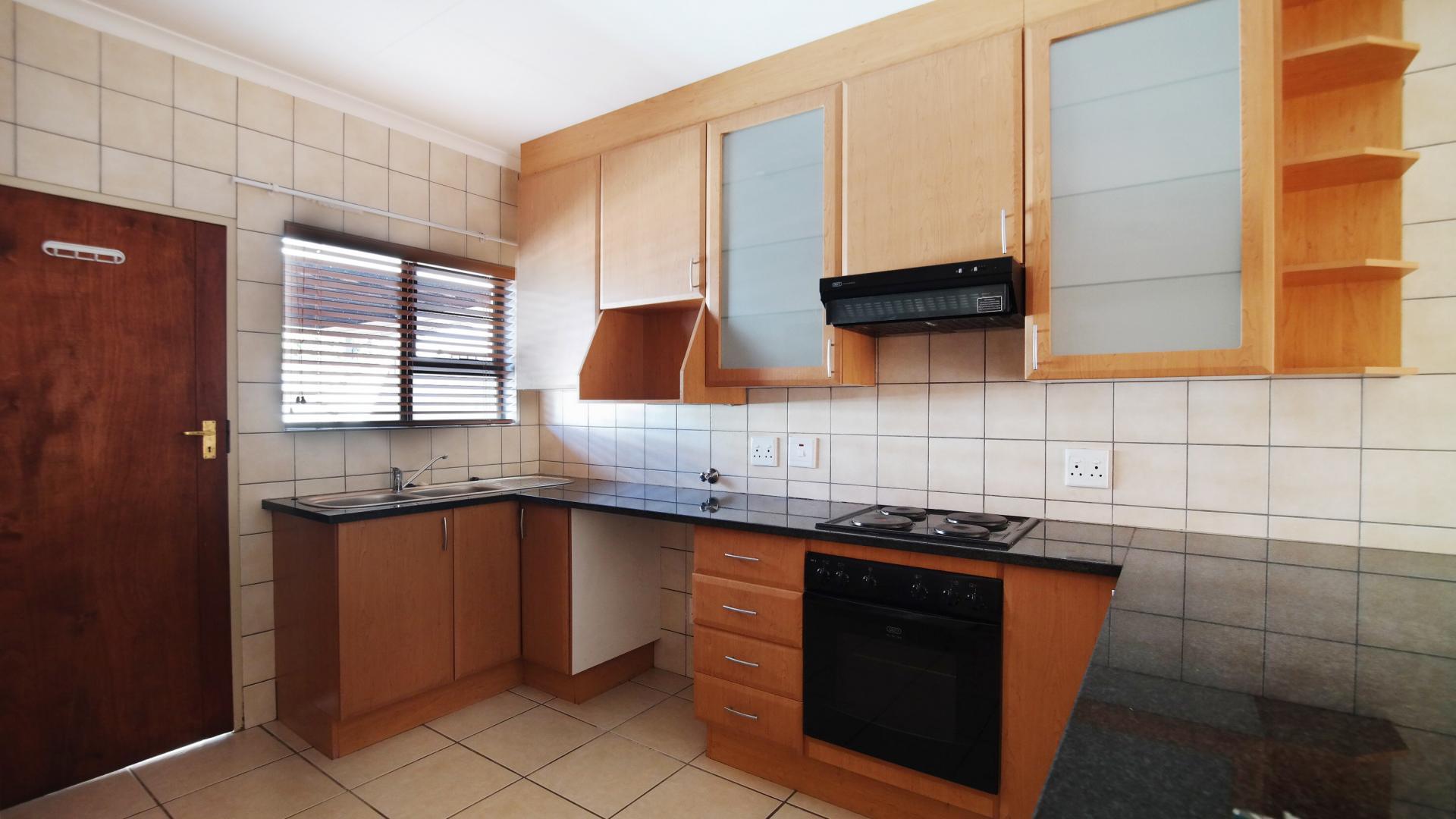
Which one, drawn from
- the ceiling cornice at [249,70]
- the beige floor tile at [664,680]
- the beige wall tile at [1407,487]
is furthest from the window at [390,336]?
the beige wall tile at [1407,487]

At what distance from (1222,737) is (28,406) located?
3001 mm

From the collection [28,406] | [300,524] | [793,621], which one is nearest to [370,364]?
[300,524]

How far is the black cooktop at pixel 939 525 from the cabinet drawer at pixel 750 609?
279 mm

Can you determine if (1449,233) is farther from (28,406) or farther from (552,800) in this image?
(28,406)

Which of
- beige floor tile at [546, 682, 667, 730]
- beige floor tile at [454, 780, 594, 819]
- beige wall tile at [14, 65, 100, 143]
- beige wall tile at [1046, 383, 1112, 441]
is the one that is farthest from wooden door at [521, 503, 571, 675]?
beige wall tile at [14, 65, 100, 143]

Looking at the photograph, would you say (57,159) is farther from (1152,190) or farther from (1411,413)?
(1411,413)

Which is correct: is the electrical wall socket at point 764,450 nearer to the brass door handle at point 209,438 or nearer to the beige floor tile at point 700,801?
the beige floor tile at point 700,801

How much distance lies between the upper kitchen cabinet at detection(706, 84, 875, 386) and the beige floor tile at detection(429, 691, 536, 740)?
1570 millimetres

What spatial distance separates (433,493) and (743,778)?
1.71 metres

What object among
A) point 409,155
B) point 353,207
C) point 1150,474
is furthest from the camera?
point 409,155

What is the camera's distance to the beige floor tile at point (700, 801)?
2.03 meters

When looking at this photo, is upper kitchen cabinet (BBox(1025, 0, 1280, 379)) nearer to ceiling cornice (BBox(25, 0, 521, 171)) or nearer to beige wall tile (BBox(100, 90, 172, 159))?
ceiling cornice (BBox(25, 0, 521, 171))

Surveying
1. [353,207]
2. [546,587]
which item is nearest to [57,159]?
[353,207]

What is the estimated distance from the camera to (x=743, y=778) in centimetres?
224
